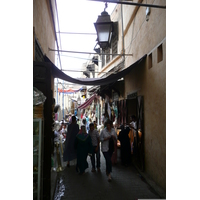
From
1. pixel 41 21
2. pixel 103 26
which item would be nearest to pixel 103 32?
pixel 103 26

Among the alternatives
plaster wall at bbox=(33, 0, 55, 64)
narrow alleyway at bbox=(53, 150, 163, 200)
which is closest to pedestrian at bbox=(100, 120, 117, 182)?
narrow alleyway at bbox=(53, 150, 163, 200)

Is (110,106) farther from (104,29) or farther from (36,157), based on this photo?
(36,157)

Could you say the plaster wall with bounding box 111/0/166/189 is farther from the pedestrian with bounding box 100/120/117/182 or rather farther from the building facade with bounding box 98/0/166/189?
the pedestrian with bounding box 100/120/117/182

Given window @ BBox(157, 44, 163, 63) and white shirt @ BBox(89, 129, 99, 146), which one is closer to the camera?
window @ BBox(157, 44, 163, 63)

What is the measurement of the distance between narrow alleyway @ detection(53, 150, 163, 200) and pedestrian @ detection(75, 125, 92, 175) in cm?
25

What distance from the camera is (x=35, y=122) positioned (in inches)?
137

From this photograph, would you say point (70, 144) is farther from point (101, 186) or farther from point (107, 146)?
point (101, 186)

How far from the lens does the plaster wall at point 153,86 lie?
15.6ft

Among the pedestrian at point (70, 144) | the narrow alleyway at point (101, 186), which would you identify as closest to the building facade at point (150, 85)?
the narrow alleyway at point (101, 186)

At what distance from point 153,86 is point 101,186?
9.23 feet

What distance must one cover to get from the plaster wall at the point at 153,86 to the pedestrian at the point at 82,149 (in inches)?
67.2

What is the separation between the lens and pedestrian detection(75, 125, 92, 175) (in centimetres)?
631

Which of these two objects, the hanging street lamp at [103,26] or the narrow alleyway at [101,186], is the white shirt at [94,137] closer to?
the narrow alleyway at [101,186]

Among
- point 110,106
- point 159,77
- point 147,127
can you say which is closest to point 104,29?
point 159,77
